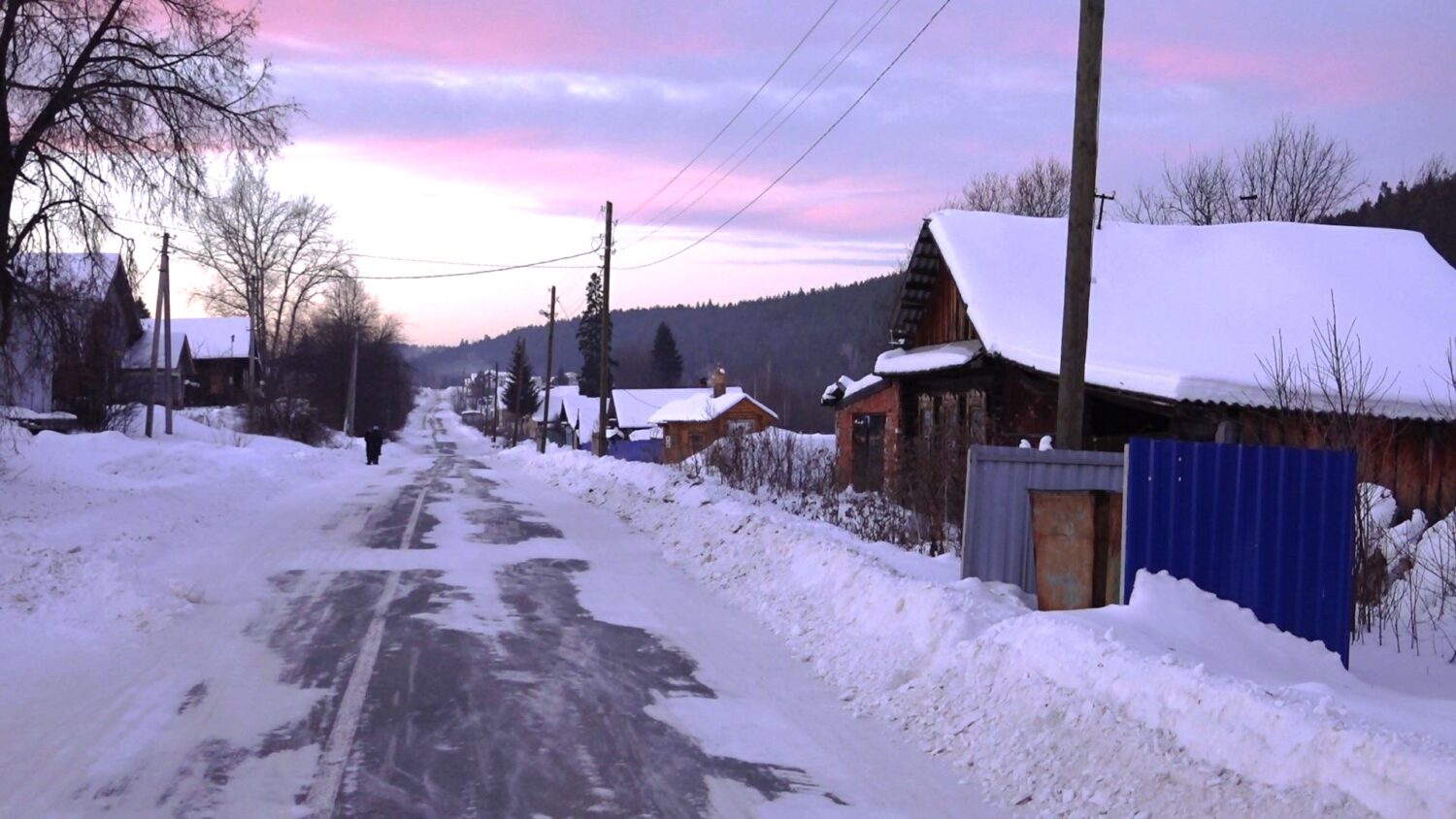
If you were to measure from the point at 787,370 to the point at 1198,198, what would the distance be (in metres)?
126

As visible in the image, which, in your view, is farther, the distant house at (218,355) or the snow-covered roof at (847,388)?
the distant house at (218,355)

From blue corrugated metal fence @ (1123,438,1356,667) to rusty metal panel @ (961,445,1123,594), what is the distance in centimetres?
107

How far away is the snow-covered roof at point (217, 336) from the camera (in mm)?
81688

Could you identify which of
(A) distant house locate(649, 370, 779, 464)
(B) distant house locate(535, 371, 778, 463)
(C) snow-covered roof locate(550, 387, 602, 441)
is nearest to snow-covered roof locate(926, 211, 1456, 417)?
(B) distant house locate(535, 371, 778, 463)

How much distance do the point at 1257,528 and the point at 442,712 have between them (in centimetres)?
593

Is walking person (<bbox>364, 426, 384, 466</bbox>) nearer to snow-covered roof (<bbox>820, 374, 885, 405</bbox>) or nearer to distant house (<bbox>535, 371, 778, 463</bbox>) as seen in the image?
distant house (<bbox>535, 371, 778, 463</bbox>)

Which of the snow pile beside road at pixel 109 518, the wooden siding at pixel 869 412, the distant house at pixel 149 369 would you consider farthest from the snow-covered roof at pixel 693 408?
the snow pile beside road at pixel 109 518

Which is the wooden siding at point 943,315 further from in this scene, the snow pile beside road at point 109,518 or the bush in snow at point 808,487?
the snow pile beside road at point 109,518

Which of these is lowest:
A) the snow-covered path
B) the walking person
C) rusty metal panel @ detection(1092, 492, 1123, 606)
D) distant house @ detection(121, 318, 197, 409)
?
the walking person

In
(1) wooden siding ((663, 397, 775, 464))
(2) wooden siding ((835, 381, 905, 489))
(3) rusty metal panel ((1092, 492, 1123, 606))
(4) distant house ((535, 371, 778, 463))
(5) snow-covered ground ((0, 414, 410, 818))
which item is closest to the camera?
(5) snow-covered ground ((0, 414, 410, 818))

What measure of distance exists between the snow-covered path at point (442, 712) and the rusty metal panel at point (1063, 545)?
2.34m

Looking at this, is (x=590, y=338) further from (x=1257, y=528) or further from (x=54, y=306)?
(x=1257, y=528)

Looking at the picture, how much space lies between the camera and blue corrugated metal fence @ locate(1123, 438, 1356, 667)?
27.6 ft

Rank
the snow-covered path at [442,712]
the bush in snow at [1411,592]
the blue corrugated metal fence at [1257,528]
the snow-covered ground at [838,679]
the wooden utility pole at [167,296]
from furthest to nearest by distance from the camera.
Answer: the wooden utility pole at [167,296]
the bush in snow at [1411,592]
the blue corrugated metal fence at [1257,528]
the snow-covered path at [442,712]
the snow-covered ground at [838,679]
